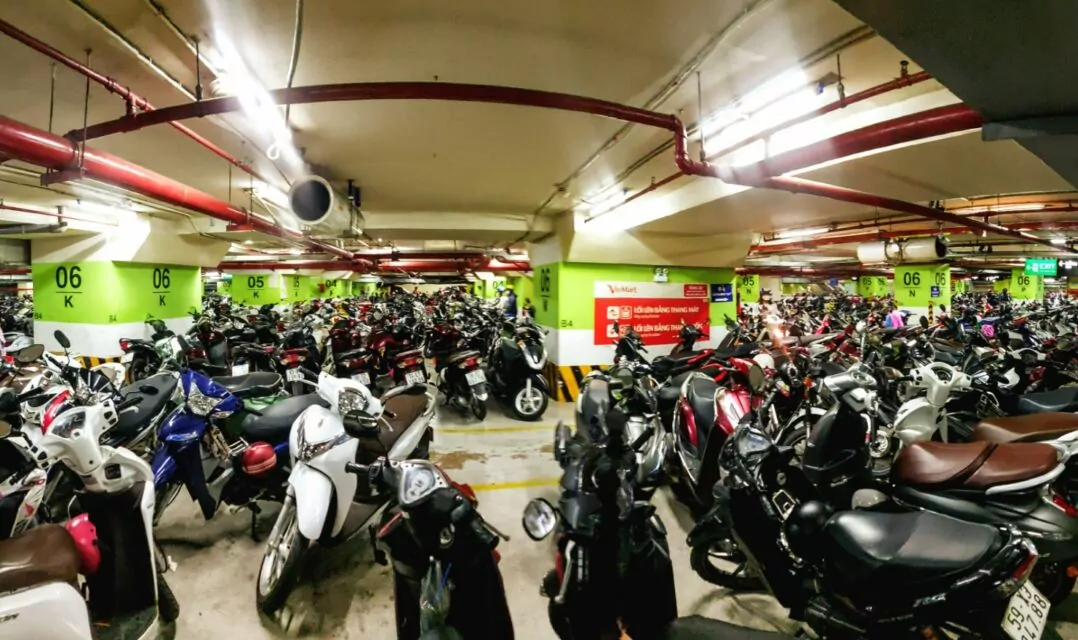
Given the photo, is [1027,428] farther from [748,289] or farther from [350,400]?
[748,289]

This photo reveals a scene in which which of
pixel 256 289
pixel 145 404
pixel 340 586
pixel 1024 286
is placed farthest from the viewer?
pixel 1024 286

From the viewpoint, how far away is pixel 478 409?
5.51m

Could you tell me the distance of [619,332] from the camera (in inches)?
259

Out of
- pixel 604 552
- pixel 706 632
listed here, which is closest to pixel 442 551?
pixel 604 552

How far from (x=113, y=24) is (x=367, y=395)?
203cm

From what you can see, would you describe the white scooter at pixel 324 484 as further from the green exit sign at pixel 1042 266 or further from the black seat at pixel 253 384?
the green exit sign at pixel 1042 266

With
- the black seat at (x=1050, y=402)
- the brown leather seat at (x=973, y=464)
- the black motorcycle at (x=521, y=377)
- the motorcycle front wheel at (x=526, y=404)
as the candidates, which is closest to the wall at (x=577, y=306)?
the black motorcycle at (x=521, y=377)

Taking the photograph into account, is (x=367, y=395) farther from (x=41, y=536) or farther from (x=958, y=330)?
(x=958, y=330)

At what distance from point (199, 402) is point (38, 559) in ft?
5.18

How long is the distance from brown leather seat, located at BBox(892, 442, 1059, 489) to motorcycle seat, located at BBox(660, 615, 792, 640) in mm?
955

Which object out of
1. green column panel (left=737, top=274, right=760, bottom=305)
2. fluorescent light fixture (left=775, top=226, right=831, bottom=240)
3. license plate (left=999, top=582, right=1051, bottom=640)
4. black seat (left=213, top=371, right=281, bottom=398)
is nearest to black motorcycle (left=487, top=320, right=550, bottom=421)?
black seat (left=213, top=371, right=281, bottom=398)

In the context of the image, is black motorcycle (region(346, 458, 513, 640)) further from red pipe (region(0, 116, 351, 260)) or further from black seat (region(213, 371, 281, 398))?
red pipe (region(0, 116, 351, 260))

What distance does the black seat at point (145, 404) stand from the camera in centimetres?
268

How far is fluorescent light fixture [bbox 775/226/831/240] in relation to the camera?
24.9 feet
